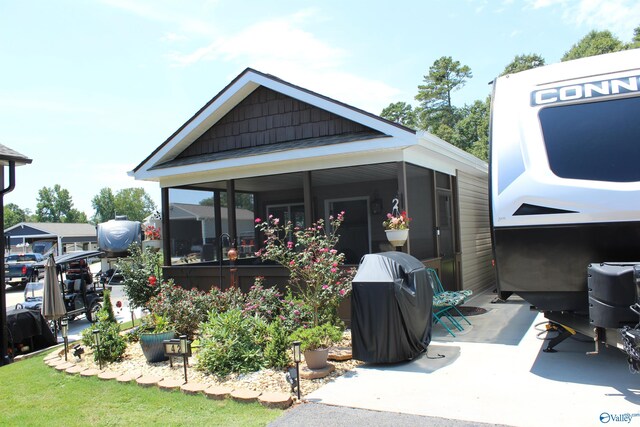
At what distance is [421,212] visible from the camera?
8.28m

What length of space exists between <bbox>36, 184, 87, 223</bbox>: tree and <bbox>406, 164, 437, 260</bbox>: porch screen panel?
82025 millimetres

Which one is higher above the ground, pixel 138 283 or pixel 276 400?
pixel 138 283

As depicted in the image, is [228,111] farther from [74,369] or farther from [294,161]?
[74,369]

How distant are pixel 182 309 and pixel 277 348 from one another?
1.74 meters

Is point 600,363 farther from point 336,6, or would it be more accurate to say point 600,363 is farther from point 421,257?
point 336,6

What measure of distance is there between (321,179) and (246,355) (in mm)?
5999

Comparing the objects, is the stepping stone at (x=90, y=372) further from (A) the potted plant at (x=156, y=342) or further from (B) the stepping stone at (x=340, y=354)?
(B) the stepping stone at (x=340, y=354)

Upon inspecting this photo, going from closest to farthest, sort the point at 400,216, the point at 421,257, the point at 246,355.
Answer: the point at 246,355 < the point at 400,216 < the point at 421,257

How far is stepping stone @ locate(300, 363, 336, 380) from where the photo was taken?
4.72 meters

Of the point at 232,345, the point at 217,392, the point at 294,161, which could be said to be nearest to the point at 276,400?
the point at 217,392

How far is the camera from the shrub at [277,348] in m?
5.08

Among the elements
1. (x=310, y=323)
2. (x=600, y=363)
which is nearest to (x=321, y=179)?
(x=310, y=323)

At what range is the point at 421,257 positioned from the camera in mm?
8109

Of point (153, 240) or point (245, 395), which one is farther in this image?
point (153, 240)
